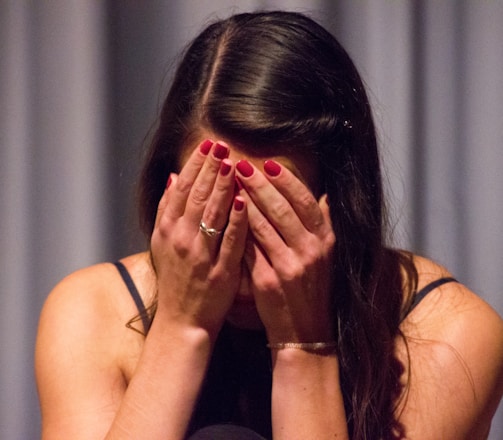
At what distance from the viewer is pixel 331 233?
83 centimetres

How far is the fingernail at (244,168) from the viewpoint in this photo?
2.54 feet

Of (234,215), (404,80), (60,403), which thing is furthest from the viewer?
(404,80)

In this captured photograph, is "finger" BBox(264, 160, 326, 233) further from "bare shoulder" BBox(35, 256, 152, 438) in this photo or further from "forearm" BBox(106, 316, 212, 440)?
"bare shoulder" BBox(35, 256, 152, 438)

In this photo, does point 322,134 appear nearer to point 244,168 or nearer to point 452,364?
point 244,168

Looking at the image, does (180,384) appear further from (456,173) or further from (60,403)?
(456,173)

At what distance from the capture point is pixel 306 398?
0.84 meters

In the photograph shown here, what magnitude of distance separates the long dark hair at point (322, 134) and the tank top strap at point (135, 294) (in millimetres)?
142

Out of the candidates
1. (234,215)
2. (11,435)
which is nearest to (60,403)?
(234,215)

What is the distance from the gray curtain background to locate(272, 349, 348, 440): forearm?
0.56 m

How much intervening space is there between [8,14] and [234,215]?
2.73 ft

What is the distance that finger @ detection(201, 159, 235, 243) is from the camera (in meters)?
0.77

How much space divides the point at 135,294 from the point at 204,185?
298 mm

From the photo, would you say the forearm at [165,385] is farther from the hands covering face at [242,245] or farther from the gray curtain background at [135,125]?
the gray curtain background at [135,125]

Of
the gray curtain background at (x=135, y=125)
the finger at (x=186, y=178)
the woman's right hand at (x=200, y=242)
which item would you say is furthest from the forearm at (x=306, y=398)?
the gray curtain background at (x=135, y=125)
